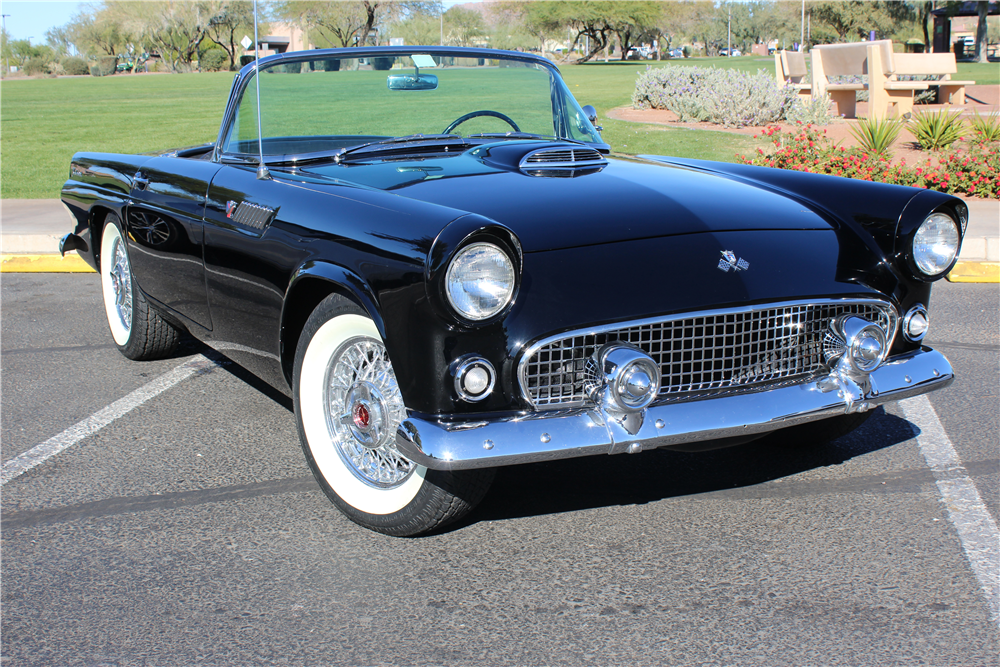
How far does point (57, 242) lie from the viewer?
7.77m

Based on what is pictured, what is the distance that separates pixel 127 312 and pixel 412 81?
196cm

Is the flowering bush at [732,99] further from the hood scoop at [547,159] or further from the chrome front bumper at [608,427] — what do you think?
the chrome front bumper at [608,427]

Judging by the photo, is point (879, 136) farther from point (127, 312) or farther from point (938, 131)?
point (127, 312)

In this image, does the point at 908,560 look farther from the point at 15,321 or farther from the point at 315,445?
the point at 15,321

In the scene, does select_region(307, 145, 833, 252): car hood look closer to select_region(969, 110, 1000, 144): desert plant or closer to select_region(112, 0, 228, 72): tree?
select_region(969, 110, 1000, 144): desert plant

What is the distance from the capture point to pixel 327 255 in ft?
8.82

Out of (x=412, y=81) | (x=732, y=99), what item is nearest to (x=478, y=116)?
(x=412, y=81)

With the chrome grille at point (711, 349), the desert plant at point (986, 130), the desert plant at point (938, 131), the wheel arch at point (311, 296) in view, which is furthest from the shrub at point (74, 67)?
the chrome grille at point (711, 349)

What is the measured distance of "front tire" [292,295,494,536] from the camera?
8.57 feet

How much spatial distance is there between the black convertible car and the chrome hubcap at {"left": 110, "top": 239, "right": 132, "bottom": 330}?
0.96 m

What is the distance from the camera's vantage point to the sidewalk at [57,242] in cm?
676

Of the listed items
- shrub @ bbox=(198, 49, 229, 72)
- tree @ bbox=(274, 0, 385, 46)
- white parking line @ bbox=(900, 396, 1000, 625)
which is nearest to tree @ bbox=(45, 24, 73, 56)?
shrub @ bbox=(198, 49, 229, 72)

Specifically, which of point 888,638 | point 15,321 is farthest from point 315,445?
point 15,321

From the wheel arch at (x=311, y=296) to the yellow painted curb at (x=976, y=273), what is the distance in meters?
5.41
